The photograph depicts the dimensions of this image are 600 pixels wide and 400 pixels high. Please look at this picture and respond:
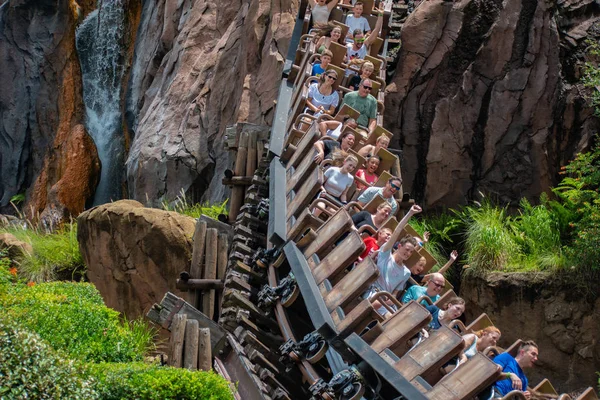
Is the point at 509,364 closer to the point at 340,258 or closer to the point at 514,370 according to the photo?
the point at 514,370

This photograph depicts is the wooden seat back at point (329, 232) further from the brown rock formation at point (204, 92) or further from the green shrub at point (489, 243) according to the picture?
the brown rock formation at point (204, 92)

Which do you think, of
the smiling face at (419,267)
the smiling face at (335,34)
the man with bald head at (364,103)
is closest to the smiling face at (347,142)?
the man with bald head at (364,103)

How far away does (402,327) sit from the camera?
976 cm

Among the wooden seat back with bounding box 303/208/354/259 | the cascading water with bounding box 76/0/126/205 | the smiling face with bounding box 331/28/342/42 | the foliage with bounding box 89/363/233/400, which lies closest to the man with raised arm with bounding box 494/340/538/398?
the wooden seat back with bounding box 303/208/354/259

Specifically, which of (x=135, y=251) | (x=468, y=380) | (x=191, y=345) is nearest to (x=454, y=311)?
(x=468, y=380)

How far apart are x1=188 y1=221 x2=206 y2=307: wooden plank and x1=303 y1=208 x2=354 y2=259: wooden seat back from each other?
3.55 metres

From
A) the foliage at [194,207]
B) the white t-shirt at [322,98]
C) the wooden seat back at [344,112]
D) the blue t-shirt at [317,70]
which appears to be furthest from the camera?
the foliage at [194,207]

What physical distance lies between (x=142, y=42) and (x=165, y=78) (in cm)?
293

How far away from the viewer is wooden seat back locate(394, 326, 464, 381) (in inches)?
Answer: 366

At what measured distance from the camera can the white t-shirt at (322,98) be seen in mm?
14828

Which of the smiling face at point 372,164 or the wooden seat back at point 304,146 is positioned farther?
the smiling face at point 372,164

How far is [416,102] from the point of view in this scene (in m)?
20.0

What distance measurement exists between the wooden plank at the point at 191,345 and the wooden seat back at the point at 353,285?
238 cm

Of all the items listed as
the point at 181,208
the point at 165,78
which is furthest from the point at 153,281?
the point at 165,78
